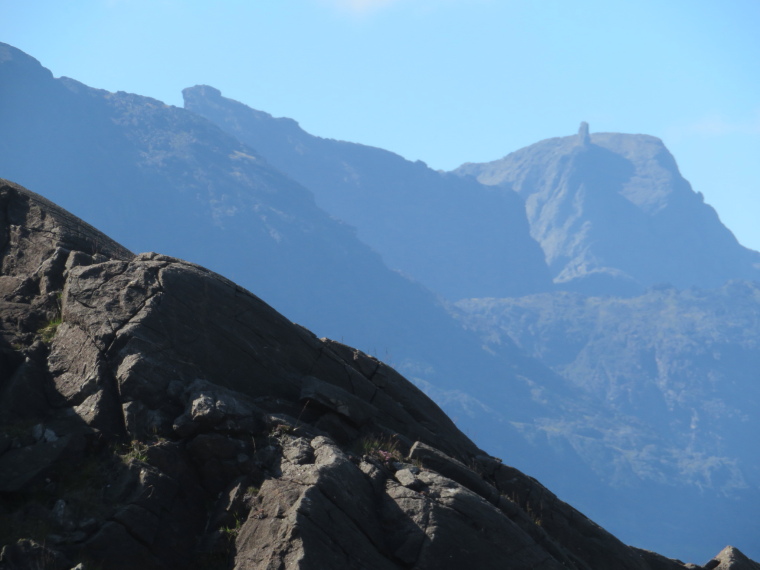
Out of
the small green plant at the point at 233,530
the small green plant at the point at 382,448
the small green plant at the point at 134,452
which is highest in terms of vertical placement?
the small green plant at the point at 382,448

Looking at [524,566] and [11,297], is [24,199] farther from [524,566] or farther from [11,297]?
[524,566]

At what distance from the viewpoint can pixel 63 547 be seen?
40.9 ft

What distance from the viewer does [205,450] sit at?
47.7 ft

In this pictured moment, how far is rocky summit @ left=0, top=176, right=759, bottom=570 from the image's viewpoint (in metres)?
13.1

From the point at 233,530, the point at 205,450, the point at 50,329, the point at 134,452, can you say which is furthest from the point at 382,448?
the point at 50,329

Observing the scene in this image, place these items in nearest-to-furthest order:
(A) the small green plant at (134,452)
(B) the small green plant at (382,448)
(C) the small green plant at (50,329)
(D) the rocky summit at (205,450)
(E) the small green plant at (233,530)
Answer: (D) the rocky summit at (205,450), (E) the small green plant at (233,530), (A) the small green plant at (134,452), (B) the small green plant at (382,448), (C) the small green plant at (50,329)

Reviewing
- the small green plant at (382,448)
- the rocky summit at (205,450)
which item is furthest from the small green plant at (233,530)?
the small green plant at (382,448)

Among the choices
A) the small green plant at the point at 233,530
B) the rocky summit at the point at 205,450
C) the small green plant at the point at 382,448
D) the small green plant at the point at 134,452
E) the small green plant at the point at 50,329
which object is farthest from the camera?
the small green plant at the point at 50,329

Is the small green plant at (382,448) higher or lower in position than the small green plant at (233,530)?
higher

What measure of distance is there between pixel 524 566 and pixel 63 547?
7.71 metres

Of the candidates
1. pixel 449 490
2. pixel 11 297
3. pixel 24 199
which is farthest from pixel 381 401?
pixel 24 199

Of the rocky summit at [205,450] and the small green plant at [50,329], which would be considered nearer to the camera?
the rocky summit at [205,450]

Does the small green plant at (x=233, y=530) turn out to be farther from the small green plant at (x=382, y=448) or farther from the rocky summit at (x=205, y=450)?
the small green plant at (x=382, y=448)

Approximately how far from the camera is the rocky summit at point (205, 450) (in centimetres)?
1306
